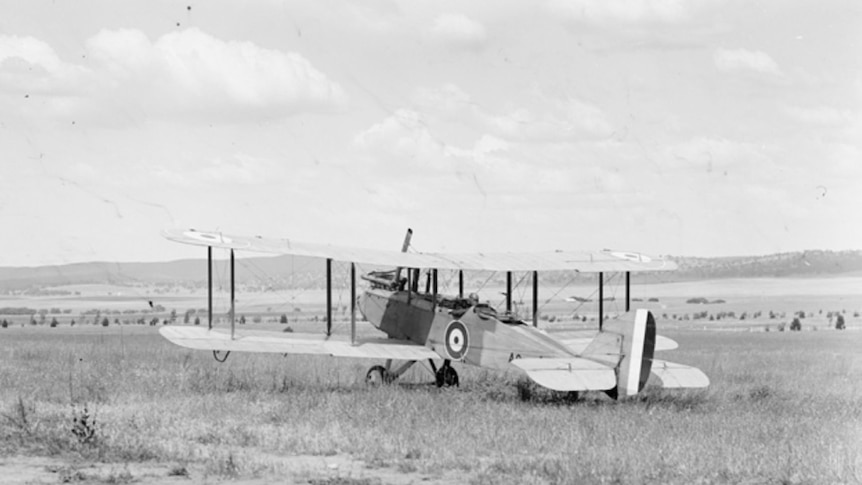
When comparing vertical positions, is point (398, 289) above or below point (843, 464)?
above

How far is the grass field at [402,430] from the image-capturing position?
10766 millimetres

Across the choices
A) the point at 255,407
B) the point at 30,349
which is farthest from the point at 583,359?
the point at 30,349

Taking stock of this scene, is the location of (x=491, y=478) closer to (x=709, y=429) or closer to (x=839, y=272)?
(x=709, y=429)

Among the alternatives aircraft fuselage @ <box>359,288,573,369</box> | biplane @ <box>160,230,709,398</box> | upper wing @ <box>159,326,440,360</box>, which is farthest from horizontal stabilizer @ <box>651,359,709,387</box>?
upper wing @ <box>159,326,440,360</box>

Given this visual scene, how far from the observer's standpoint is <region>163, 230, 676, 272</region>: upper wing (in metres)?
18.2

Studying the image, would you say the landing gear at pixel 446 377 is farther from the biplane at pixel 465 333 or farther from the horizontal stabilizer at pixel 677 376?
the horizontal stabilizer at pixel 677 376

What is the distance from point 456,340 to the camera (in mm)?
18516

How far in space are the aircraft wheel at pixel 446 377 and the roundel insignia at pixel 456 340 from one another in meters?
0.42

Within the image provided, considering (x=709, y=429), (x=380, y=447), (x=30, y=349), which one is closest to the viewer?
(x=380, y=447)

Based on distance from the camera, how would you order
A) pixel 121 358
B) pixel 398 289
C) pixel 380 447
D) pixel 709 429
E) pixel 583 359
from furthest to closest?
pixel 121 358, pixel 398 289, pixel 583 359, pixel 709 429, pixel 380 447

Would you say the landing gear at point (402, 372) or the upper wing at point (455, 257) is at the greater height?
the upper wing at point (455, 257)

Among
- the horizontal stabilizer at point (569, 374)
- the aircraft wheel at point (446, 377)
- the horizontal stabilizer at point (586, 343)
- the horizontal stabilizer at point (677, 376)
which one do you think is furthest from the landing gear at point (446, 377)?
the horizontal stabilizer at point (677, 376)

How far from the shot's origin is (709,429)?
13547mm

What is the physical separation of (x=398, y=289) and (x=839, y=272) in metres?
123
